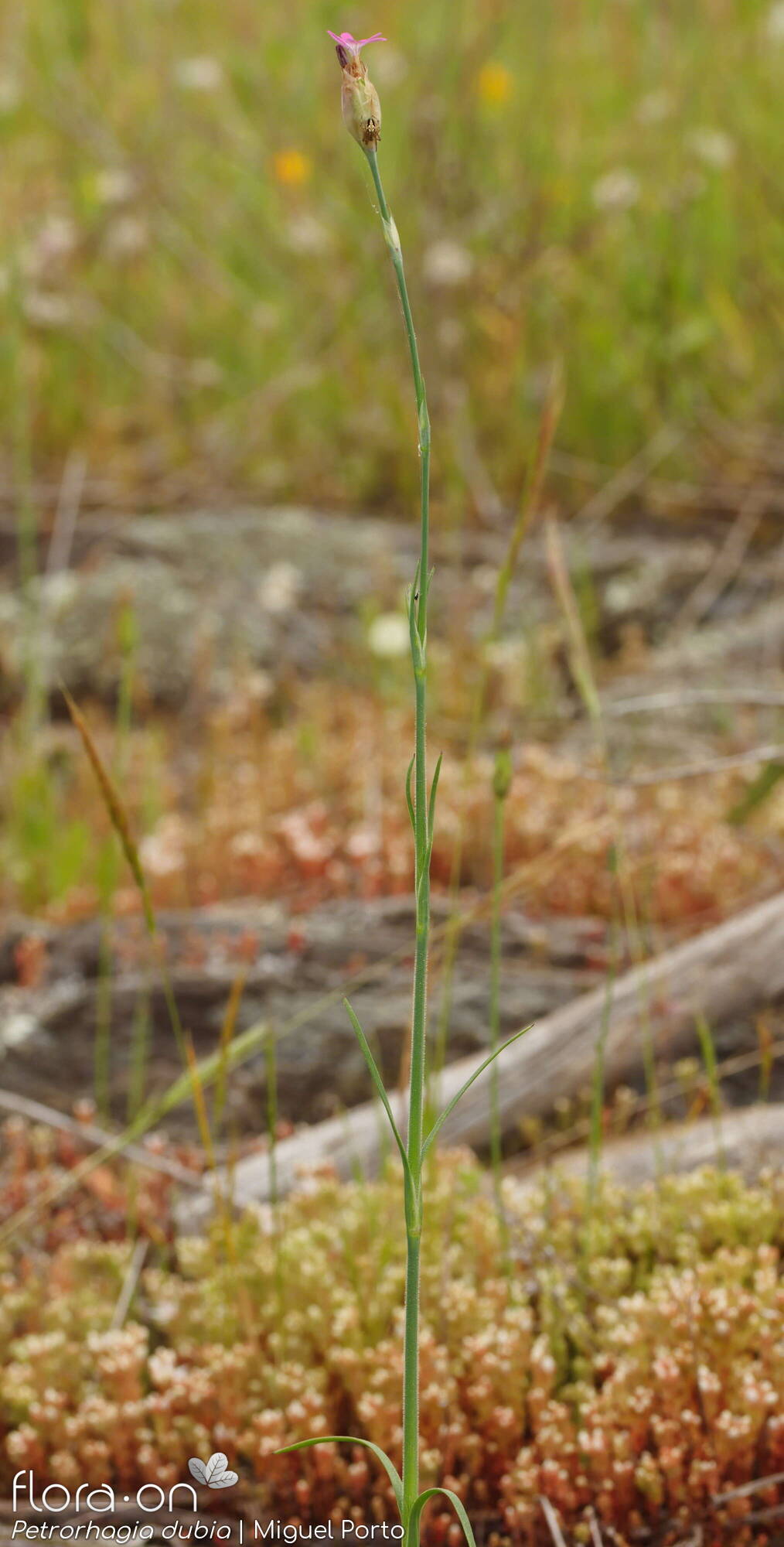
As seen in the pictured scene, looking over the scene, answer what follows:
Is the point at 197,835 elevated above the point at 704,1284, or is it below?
above

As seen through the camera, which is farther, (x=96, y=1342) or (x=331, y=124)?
(x=331, y=124)

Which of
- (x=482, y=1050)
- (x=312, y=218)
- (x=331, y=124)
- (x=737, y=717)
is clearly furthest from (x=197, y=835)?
(x=331, y=124)

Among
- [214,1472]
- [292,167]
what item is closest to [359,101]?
[214,1472]

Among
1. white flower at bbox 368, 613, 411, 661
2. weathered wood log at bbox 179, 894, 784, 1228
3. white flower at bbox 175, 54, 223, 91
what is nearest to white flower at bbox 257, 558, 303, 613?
white flower at bbox 368, 613, 411, 661

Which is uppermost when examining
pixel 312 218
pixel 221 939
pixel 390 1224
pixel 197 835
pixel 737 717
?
pixel 312 218

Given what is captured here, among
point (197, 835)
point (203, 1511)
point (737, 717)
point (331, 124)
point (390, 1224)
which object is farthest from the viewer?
point (331, 124)

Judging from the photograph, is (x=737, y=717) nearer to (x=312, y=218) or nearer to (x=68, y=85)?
(x=312, y=218)
